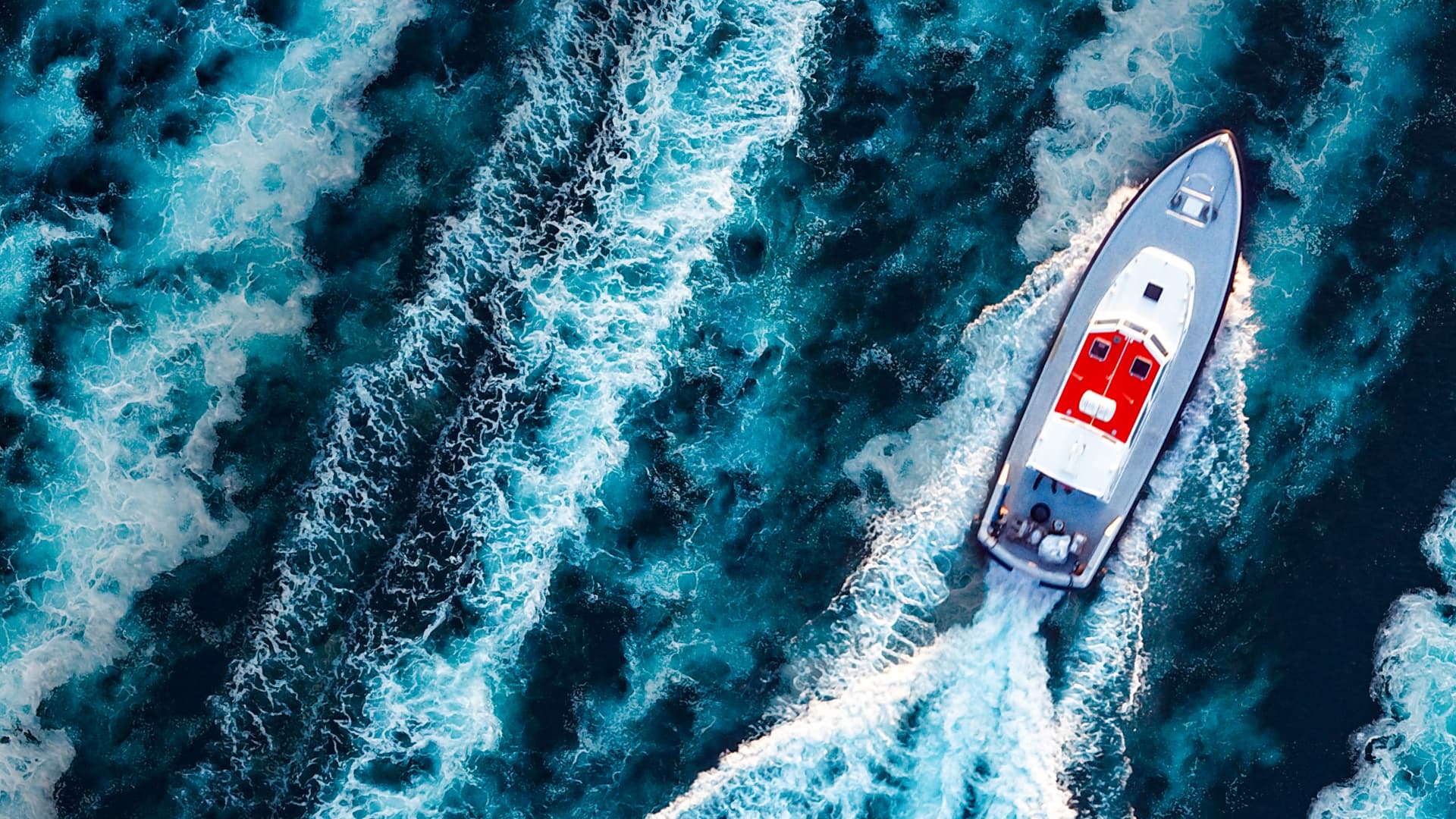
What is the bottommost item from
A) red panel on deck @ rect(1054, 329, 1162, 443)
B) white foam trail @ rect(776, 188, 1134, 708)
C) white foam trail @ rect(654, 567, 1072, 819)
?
white foam trail @ rect(654, 567, 1072, 819)

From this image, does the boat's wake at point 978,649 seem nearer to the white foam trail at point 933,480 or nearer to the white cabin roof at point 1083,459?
the white foam trail at point 933,480

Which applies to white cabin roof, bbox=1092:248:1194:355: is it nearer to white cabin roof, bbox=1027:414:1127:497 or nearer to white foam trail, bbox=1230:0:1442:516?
white cabin roof, bbox=1027:414:1127:497

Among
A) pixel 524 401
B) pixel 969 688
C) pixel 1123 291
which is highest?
pixel 1123 291

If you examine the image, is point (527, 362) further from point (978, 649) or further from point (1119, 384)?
point (1119, 384)

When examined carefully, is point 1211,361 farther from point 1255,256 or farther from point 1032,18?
point 1032,18

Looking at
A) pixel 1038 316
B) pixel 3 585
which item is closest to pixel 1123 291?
pixel 1038 316

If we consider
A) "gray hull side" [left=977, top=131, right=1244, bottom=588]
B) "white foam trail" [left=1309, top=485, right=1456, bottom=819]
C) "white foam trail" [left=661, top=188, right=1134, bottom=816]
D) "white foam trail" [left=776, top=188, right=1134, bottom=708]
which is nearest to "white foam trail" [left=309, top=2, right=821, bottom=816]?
"white foam trail" [left=776, top=188, right=1134, bottom=708]

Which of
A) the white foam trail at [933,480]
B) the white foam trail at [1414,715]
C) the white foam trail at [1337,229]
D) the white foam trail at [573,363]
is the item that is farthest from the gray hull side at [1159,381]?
the white foam trail at [573,363]
